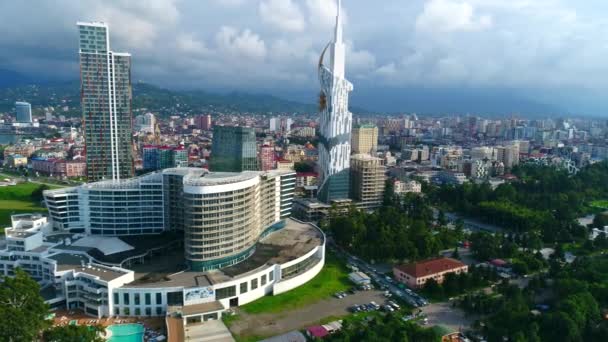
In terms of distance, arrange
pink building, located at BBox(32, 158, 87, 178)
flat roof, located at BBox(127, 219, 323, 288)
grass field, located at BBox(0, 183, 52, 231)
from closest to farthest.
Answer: flat roof, located at BBox(127, 219, 323, 288), grass field, located at BBox(0, 183, 52, 231), pink building, located at BBox(32, 158, 87, 178)

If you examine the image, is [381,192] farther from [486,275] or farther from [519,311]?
[519,311]

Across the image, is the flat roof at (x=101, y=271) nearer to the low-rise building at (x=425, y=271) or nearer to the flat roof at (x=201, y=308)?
the flat roof at (x=201, y=308)

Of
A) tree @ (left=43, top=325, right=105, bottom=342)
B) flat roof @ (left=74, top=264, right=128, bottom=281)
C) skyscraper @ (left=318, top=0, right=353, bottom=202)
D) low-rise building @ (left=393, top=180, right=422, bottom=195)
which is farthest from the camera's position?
low-rise building @ (left=393, top=180, right=422, bottom=195)

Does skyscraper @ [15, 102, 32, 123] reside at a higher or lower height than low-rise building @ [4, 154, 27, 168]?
higher

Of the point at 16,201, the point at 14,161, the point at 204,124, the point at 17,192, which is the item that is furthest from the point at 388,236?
the point at 204,124

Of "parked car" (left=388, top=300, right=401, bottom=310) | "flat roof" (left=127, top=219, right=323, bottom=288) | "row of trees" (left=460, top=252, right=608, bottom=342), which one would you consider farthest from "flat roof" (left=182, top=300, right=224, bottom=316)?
"row of trees" (left=460, top=252, right=608, bottom=342)

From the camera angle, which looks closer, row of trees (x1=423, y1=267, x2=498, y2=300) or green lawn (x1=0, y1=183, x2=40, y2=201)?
row of trees (x1=423, y1=267, x2=498, y2=300)

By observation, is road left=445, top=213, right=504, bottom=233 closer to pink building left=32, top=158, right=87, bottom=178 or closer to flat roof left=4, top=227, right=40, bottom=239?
flat roof left=4, top=227, right=40, bottom=239

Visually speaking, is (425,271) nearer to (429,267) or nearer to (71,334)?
(429,267)
